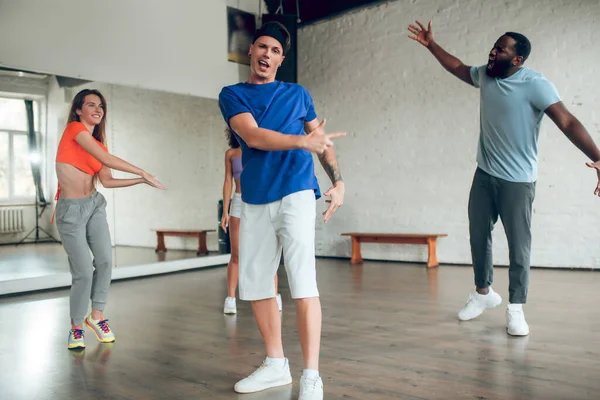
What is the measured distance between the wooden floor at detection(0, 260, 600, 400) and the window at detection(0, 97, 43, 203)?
1.14 m

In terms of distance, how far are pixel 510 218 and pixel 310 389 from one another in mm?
1784

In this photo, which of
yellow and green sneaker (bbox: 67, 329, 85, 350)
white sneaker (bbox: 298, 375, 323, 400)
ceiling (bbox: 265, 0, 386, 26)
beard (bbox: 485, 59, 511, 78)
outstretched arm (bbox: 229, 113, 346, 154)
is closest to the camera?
outstretched arm (bbox: 229, 113, 346, 154)

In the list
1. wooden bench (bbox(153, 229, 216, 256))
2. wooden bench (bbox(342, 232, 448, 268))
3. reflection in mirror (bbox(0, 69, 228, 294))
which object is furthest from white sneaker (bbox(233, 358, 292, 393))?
wooden bench (bbox(153, 229, 216, 256))

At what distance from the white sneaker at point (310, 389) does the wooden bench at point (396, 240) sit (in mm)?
4716

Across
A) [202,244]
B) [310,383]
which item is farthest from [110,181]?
[202,244]

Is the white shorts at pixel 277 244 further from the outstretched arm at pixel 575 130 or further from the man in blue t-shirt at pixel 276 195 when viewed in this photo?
the outstretched arm at pixel 575 130

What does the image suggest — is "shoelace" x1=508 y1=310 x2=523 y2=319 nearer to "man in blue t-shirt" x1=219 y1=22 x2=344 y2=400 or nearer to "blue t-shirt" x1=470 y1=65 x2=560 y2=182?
"blue t-shirt" x1=470 y1=65 x2=560 y2=182

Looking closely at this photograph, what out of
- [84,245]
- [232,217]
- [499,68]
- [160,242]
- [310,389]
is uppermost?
[499,68]

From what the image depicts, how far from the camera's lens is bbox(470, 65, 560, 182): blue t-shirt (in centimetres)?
331

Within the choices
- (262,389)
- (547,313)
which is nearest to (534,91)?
(547,313)

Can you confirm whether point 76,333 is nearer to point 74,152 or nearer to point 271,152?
point 74,152

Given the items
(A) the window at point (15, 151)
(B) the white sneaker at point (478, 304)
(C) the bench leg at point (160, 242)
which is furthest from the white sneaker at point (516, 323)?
(C) the bench leg at point (160, 242)

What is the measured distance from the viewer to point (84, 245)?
325 centimetres

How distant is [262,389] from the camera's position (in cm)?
245
